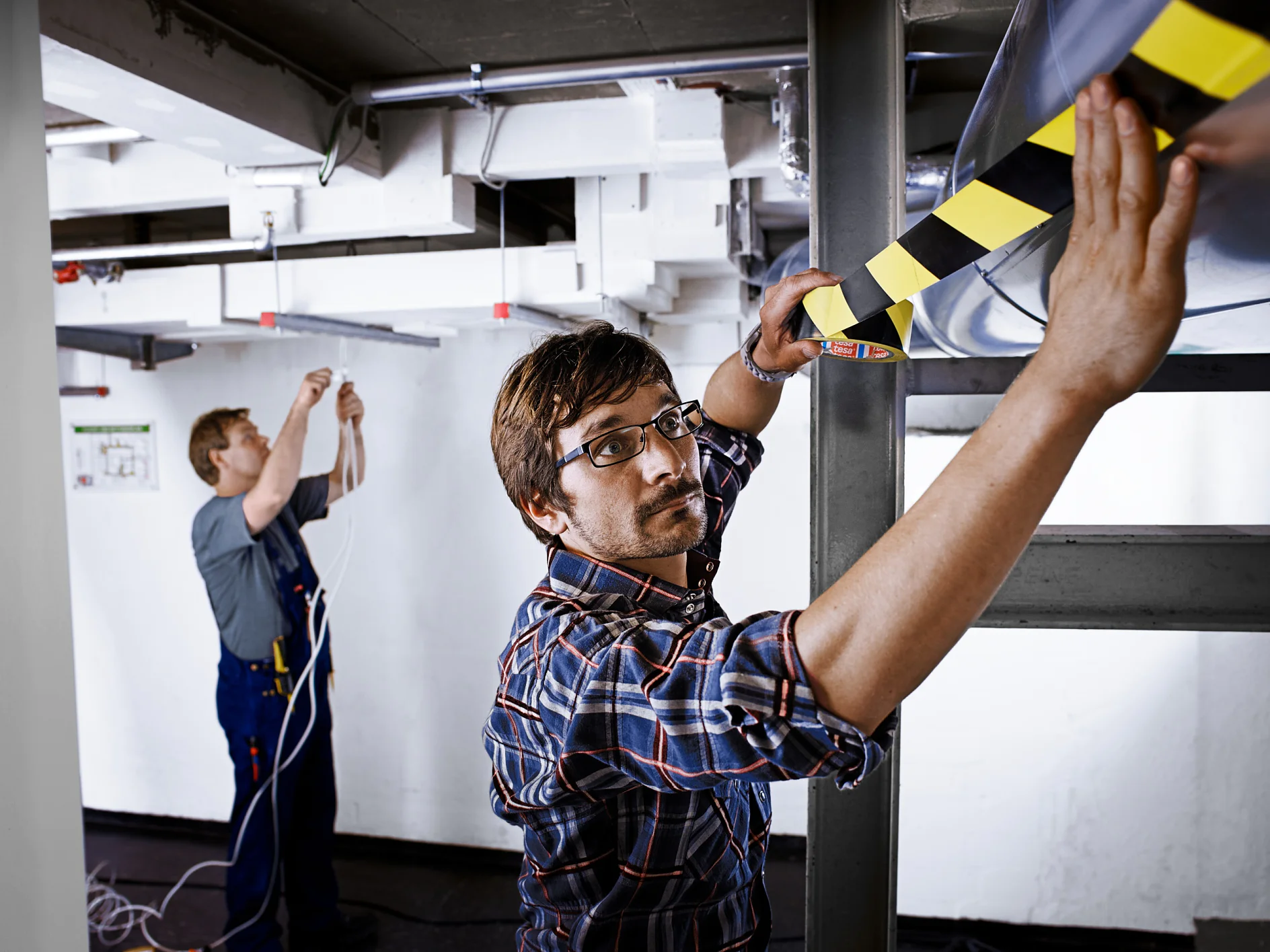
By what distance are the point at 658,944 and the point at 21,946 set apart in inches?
24.7

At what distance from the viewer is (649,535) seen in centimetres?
106

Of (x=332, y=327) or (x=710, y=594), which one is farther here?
(x=332, y=327)

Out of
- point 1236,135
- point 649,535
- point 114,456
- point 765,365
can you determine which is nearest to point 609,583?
point 649,535

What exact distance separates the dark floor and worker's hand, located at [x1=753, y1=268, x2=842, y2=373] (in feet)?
8.23

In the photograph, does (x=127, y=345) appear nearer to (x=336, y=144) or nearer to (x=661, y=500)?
(x=336, y=144)

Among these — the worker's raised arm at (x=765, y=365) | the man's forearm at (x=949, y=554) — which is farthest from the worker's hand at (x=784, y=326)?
the man's forearm at (x=949, y=554)

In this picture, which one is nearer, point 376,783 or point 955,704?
point 955,704

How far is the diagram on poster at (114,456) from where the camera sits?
3.60m

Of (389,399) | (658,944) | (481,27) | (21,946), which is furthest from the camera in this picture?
(389,399)

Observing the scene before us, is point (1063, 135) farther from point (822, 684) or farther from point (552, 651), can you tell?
point (552, 651)

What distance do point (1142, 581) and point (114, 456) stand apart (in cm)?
378

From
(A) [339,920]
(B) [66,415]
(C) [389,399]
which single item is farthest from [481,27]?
(B) [66,415]

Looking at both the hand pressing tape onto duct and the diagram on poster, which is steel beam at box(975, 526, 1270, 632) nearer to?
the hand pressing tape onto duct

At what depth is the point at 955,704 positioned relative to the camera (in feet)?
9.82
